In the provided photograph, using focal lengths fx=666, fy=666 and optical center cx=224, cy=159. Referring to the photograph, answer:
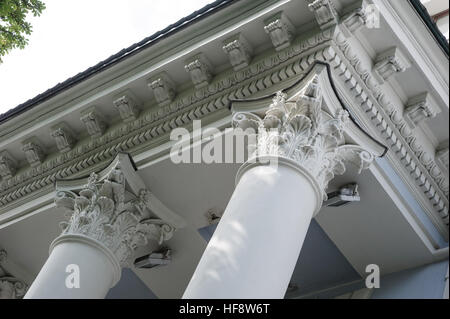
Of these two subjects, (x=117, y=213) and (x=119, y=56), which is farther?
(x=119, y=56)

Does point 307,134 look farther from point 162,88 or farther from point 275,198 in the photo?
point 162,88

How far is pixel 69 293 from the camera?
32.5 feet

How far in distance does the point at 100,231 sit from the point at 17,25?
343 cm

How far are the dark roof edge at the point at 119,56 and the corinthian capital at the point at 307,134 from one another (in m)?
2.39

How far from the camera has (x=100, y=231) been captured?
1069 centimetres

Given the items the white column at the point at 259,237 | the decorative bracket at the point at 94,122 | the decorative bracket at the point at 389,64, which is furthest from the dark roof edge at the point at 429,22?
the decorative bracket at the point at 94,122

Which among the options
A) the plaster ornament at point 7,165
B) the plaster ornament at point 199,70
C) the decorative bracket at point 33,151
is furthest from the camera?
the plaster ornament at point 7,165

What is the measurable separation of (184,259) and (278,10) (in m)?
5.21

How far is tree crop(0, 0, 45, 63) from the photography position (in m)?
9.94

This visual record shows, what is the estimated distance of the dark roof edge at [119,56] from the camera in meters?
11.3

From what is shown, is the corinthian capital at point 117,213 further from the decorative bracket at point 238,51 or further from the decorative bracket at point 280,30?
the decorative bracket at point 280,30

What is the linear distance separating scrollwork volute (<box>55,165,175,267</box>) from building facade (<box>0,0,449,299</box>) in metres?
0.02

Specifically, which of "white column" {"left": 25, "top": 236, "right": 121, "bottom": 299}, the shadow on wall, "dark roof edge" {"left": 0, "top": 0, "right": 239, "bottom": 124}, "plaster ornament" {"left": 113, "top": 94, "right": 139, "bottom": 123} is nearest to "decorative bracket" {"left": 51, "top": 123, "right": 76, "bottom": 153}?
"dark roof edge" {"left": 0, "top": 0, "right": 239, "bottom": 124}

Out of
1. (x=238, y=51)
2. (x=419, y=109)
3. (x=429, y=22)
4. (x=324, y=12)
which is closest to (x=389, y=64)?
(x=419, y=109)
